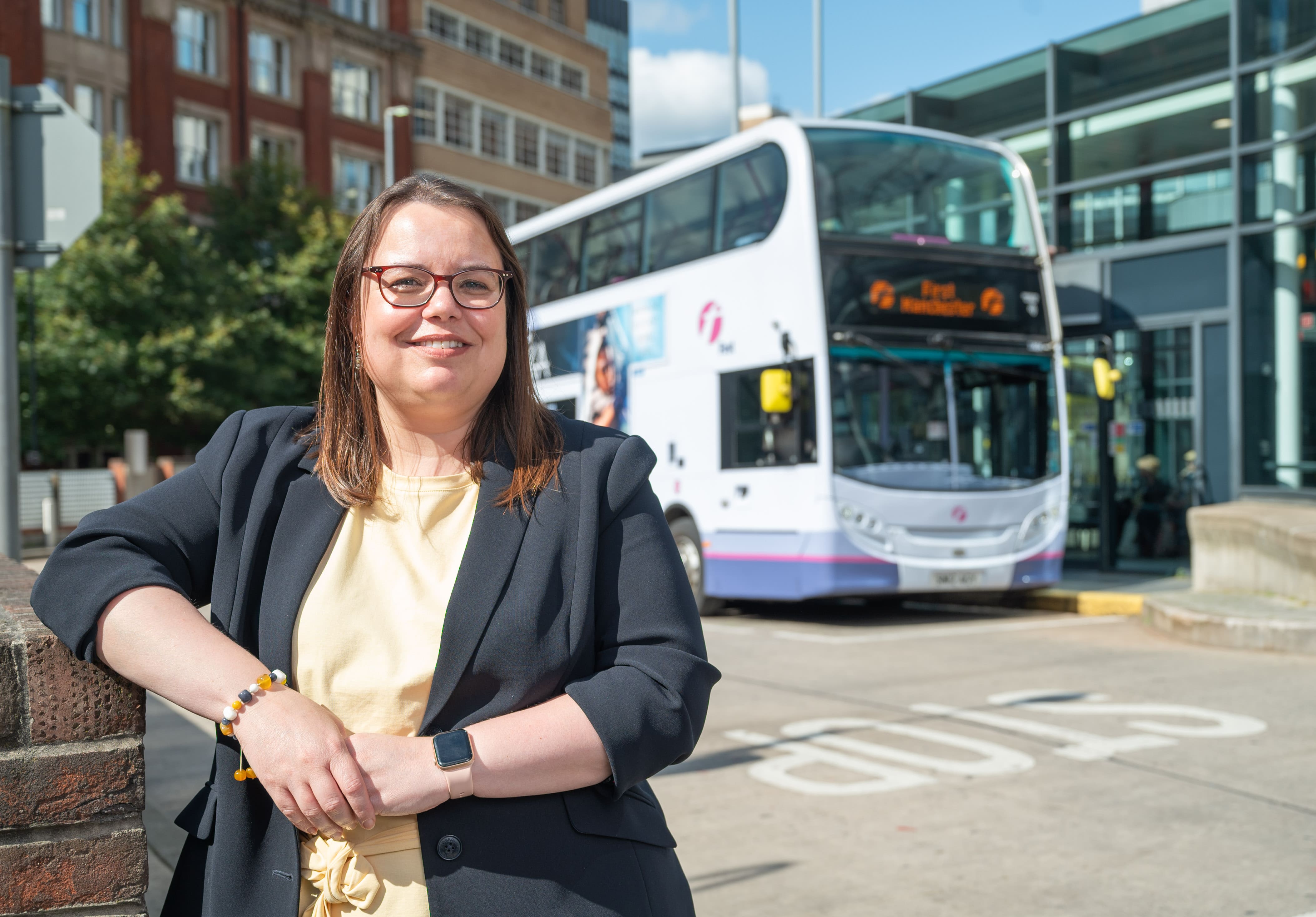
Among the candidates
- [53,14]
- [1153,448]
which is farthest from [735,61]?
[53,14]

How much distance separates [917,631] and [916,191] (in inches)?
158

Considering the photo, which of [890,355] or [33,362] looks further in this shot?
[33,362]

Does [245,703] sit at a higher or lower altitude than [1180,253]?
lower

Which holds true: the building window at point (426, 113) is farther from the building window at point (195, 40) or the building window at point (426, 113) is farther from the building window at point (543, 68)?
the building window at point (195, 40)

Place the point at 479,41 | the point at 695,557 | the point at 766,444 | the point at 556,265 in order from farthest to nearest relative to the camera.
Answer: the point at 479,41, the point at 556,265, the point at 695,557, the point at 766,444

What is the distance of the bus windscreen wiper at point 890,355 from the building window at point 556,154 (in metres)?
34.7

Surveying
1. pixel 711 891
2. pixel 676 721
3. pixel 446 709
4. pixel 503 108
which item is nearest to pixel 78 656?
pixel 446 709

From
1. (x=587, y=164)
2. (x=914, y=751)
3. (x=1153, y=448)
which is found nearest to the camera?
(x=914, y=751)

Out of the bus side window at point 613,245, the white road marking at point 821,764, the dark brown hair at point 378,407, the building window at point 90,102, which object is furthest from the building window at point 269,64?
the dark brown hair at point 378,407

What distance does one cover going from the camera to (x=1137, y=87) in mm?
14906

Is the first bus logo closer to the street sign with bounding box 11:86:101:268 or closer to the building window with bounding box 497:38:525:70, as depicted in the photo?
the street sign with bounding box 11:86:101:268

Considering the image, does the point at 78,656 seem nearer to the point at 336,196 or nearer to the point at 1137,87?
the point at 1137,87

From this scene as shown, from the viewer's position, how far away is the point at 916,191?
454 inches

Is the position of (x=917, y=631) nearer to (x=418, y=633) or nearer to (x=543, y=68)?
(x=418, y=633)
